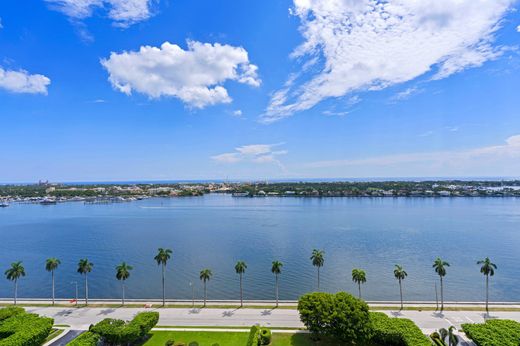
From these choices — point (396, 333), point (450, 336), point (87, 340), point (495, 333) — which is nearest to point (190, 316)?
point (87, 340)

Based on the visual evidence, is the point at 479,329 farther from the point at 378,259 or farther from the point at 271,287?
the point at 378,259

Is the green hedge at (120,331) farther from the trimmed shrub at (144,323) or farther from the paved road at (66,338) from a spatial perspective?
the paved road at (66,338)

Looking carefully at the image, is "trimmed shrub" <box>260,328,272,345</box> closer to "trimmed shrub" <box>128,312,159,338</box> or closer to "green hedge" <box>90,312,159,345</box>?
"trimmed shrub" <box>128,312,159,338</box>

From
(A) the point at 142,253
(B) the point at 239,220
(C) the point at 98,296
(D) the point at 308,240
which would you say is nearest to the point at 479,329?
(C) the point at 98,296

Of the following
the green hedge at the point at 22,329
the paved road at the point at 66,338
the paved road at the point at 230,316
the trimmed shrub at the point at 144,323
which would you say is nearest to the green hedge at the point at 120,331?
the trimmed shrub at the point at 144,323

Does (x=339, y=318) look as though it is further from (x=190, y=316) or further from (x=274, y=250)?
(x=274, y=250)

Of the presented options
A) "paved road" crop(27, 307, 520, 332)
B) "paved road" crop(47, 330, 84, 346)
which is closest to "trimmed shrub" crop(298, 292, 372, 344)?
"paved road" crop(27, 307, 520, 332)
